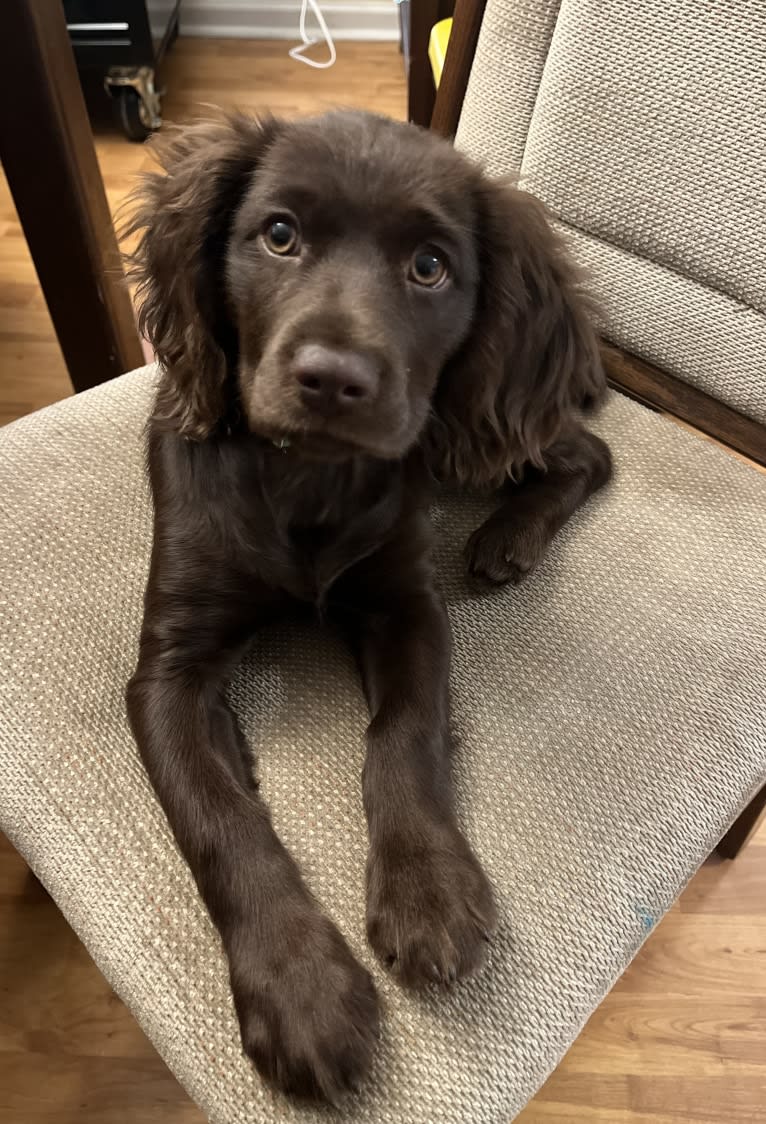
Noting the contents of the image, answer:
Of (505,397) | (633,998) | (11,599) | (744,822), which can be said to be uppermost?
(505,397)

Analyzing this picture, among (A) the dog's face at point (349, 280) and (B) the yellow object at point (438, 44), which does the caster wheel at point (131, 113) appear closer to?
(B) the yellow object at point (438, 44)

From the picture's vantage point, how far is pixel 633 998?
131 cm

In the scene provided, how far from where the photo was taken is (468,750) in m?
0.91

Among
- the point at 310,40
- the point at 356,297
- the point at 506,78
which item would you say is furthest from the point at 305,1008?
the point at 310,40

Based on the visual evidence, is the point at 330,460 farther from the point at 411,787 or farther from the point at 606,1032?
the point at 606,1032

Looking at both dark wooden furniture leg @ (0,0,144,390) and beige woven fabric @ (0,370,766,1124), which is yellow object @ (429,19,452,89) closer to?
dark wooden furniture leg @ (0,0,144,390)

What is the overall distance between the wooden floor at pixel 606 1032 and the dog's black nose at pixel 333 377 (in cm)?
48

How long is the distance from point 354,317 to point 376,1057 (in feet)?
1.96

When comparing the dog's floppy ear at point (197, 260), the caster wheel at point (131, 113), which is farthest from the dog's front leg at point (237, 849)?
the caster wheel at point (131, 113)

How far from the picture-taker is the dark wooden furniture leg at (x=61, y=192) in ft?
4.23

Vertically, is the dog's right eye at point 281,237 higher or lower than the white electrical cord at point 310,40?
higher

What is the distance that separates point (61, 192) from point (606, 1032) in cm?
150

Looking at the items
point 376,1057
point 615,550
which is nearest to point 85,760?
point 376,1057

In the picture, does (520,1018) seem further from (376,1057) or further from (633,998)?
(633,998)
